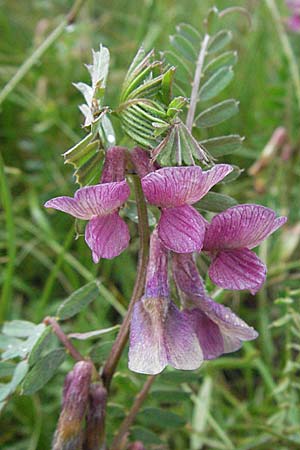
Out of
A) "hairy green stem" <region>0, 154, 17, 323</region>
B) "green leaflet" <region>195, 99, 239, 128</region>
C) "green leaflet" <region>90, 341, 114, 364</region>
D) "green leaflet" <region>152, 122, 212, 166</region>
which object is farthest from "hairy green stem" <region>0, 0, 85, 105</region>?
"green leaflet" <region>152, 122, 212, 166</region>

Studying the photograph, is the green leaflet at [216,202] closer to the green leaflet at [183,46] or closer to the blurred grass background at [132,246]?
the blurred grass background at [132,246]

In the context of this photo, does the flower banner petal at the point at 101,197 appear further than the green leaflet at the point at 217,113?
No

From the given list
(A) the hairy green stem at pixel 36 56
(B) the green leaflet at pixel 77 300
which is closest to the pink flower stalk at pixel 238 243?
(B) the green leaflet at pixel 77 300

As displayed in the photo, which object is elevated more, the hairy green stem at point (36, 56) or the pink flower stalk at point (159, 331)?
the hairy green stem at point (36, 56)

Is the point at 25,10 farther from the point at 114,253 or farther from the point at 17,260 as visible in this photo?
the point at 114,253

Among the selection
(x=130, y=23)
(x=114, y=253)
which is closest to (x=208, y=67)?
(x=114, y=253)

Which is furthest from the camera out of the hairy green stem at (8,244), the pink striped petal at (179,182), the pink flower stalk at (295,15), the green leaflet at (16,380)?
the pink flower stalk at (295,15)
